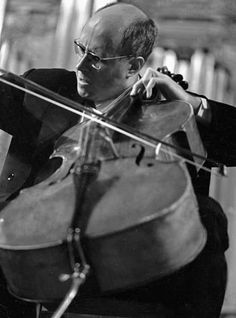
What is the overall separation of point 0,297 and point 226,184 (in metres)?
1.77

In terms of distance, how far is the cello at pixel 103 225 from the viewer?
1007 millimetres

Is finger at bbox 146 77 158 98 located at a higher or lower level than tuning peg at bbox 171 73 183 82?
higher

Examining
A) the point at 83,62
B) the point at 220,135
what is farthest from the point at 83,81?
the point at 220,135

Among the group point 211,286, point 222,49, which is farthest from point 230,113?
point 222,49

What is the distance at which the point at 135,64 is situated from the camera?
1.42 meters

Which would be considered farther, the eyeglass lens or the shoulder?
the shoulder

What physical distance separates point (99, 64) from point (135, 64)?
0.09 metres

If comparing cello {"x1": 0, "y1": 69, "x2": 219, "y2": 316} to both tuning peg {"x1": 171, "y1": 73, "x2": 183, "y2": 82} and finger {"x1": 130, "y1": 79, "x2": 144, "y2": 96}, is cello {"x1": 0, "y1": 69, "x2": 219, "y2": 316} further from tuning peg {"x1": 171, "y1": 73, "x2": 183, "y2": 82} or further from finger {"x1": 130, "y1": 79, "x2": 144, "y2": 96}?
tuning peg {"x1": 171, "y1": 73, "x2": 183, "y2": 82}

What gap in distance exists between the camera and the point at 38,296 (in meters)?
1.09

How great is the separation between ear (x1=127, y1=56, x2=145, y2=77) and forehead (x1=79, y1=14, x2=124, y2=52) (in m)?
0.05

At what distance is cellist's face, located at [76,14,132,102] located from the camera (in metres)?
1.36

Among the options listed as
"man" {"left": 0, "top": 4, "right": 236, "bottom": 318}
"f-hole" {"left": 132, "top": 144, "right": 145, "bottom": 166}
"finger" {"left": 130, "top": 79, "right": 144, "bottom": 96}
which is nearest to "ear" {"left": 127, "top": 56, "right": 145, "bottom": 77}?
"man" {"left": 0, "top": 4, "right": 236, "bottom": 318}

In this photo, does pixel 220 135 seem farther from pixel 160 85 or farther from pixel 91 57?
pixel 91 57

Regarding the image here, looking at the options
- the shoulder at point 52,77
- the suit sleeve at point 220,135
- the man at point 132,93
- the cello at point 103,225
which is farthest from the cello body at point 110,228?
the shoulder at point 52,77
